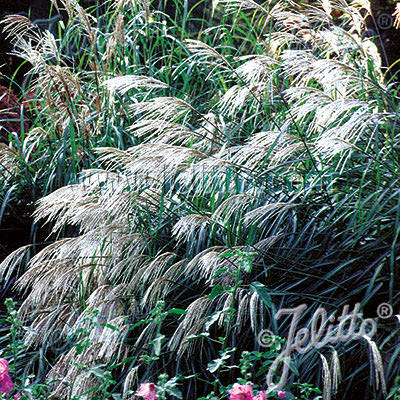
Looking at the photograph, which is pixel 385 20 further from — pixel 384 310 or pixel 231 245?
pixel 384 310

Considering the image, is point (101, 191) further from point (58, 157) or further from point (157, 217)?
point (58, 157)

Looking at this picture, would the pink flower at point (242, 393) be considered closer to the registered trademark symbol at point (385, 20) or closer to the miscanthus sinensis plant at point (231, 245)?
the miscanthus sinensis plant at point (231, 245)

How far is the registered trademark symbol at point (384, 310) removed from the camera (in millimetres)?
2652

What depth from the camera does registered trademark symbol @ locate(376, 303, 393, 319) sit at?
8.70 ft

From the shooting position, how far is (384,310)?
268 centimetres

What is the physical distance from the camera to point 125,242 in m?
2.92

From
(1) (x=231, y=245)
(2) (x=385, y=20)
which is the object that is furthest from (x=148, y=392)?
(2) (x=385, y=20)

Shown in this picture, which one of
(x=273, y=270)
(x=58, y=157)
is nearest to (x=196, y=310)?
(x=273, y=270)

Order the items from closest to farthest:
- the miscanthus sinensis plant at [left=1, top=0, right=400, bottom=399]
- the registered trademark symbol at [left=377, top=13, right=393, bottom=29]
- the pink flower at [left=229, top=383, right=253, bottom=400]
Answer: the pink flower at [left=229, top=383, right=253, bottom=400] → the miscanthus sinensis plant at [left=1, top=0, right=400, bottom=399] → the registered trademark symbol at [left=377, top=13, right=393, bottom=29]

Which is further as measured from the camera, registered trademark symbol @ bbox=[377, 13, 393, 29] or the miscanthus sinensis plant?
registered trademark symbol @ bbox=[377, 13, 393, 29]

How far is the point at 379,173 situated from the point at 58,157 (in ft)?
6.82

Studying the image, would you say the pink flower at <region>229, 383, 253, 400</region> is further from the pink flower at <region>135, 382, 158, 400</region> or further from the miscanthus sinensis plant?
the miscanthus sinensis plant

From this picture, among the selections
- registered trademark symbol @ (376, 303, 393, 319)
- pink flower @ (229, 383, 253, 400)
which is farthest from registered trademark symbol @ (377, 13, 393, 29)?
pink flower @ (229, 383, 253, 400)

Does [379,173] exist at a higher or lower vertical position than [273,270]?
higher
